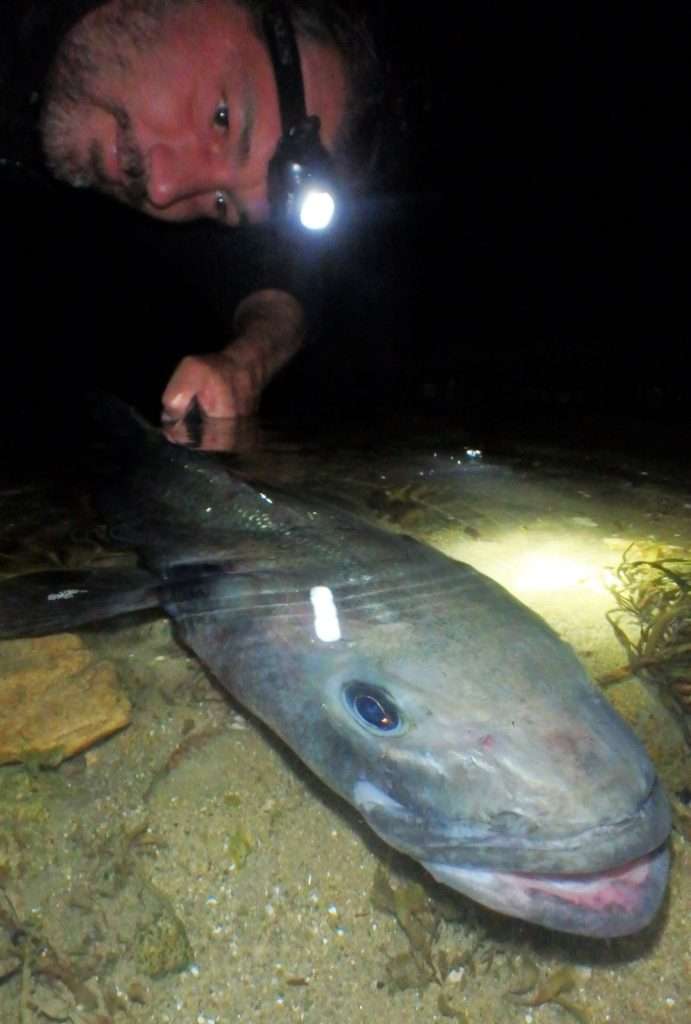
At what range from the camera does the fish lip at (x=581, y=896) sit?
1.78m

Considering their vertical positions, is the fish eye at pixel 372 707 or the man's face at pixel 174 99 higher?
the man's face at pixel 174 99

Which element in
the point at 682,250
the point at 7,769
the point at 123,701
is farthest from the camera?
the point at 682,250

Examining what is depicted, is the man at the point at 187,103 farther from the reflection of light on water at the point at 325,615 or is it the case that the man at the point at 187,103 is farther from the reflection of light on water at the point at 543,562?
the reflection of light on water at the point at 325,615

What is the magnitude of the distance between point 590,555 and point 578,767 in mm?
1594

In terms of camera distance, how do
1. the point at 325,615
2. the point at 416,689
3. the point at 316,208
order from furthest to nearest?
the point at 316,208
the point at 325,615
the point at 416,689

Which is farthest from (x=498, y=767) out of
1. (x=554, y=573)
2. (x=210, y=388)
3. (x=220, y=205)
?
(x=220, y=205)

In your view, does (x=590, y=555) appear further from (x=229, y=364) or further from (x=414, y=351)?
(x=414, y=351)

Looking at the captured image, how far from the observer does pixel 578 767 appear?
1.82 m

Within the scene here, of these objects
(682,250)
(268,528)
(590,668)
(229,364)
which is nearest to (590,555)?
(590,668)

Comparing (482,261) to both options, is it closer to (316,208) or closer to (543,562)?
(316,208)

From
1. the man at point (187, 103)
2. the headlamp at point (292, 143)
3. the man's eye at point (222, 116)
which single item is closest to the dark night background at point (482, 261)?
the man at point (187, 103)

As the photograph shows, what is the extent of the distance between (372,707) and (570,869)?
0.63m

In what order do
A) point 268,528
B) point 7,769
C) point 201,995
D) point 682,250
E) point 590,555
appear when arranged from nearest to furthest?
point 201,995 → point 7,769 → point 268,528 → point 590,555 → point 682,250

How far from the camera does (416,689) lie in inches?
82.9
